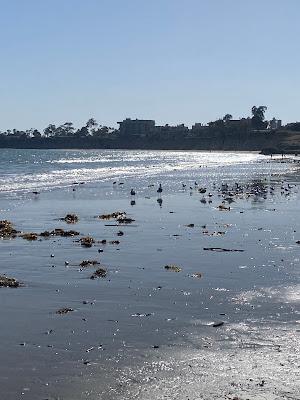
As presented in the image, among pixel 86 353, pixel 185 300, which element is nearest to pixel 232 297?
pixel 185 300

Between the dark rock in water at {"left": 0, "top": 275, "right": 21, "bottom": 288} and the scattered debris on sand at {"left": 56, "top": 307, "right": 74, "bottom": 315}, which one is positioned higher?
the dark rock in water at {"left": 0, "top": 275, "right": 21, "bottom": 288}

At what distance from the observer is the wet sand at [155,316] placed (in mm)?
9430

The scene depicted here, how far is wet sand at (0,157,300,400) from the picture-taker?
30.9ft

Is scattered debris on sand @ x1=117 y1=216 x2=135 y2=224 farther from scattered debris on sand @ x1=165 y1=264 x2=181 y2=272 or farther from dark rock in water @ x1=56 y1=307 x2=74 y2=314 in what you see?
dark rock in water @ x1=56 y1=307 x2=74 y2=314

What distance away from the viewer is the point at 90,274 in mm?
17125

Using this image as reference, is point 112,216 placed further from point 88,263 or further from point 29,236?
point 88,263

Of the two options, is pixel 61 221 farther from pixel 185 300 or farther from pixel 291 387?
pixel 291 387

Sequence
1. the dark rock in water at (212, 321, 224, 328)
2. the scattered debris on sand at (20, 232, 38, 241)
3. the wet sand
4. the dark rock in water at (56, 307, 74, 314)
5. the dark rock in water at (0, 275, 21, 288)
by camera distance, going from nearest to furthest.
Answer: the wet sand, the dark rock in water at (212, 321, 224, 328), the dark rock in water at (56, 307, 74, 314), the dark rock in water at (0, 275, 21, 288), the scattered debris on sand at (20, 232, 38, 241)

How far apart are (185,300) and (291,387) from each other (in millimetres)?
5285

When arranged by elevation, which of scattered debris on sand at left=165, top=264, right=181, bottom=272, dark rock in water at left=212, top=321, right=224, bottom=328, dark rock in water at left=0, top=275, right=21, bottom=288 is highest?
dark rock in water at left=0, top=275, right=21, bottom=288

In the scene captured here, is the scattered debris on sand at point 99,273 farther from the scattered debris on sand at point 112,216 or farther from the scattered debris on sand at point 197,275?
the scattered debris on sand at point 112,216

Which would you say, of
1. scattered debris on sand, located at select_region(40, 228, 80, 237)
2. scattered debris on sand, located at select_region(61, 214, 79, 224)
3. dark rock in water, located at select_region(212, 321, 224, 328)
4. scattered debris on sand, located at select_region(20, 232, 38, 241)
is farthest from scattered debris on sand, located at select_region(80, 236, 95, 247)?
dark rock in water, located at select_region(212, 321, 224, 328)

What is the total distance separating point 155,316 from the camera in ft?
42.4

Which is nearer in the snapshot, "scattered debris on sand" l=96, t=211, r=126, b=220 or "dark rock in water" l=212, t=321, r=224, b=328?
"dark rock in water" l=212, t=321, r=224, b=328
